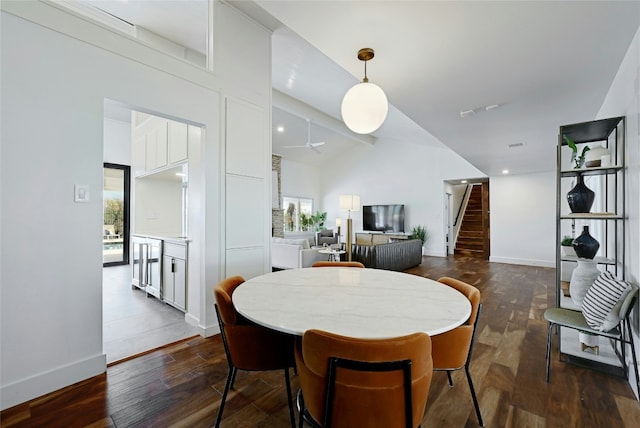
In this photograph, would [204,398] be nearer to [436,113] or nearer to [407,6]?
[407,6]

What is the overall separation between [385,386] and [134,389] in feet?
5.79

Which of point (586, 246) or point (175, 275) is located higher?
point (586, 246)

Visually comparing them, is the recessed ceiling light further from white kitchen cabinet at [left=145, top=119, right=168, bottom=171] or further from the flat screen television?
white kitchen cabinet at [left=145, top=119, right=168, bottom=171]

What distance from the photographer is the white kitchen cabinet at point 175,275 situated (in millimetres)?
3035

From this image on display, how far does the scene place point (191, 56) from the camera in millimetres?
3934

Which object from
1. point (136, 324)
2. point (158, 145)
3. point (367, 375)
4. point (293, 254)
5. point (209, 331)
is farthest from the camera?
point (293, 254)

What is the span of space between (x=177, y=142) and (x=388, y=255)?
13.4ft

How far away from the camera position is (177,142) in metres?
3.25

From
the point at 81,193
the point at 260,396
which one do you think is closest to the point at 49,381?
the point at 81,193

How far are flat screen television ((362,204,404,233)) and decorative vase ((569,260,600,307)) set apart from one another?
21.3ft

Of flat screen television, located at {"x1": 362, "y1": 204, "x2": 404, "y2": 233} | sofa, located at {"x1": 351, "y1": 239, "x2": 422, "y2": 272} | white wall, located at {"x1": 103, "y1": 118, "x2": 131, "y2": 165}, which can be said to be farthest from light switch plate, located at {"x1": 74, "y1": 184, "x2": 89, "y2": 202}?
flat screen television, located at {"x1": 362, "y1": 204, "x2": 404, "y2": 233}

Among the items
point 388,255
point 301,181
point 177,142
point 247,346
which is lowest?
point 388,255

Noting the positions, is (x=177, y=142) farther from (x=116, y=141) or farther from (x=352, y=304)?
(x=116, y=141)

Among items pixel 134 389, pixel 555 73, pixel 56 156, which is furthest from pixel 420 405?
pixel 555 73
